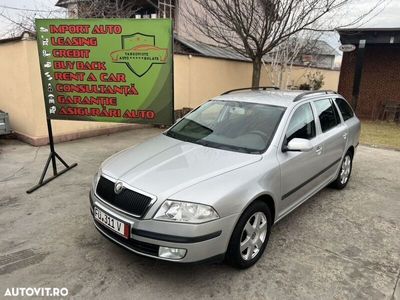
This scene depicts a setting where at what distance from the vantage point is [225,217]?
253cm

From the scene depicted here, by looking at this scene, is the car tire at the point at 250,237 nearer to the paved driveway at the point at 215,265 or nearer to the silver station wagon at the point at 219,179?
the silver station wagon at the point at 219,179

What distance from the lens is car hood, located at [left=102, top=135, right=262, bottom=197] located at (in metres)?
2.65

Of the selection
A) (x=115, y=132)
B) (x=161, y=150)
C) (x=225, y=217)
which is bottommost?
(x=115, y=132)

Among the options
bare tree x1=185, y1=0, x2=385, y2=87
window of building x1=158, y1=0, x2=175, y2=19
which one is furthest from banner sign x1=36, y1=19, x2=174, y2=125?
window of building x1=158, y1=0, x2=175, y2=19

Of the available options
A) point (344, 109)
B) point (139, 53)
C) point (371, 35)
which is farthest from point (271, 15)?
point (139, 53)

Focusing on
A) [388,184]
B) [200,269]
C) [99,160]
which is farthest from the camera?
[99,160]

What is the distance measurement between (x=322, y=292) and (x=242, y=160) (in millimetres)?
1281

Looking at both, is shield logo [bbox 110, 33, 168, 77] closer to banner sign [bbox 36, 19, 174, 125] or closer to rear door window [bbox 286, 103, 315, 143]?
banner sign [bbox 36, 19, 174, 125]

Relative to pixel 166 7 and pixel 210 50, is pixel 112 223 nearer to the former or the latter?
pixel 210 50

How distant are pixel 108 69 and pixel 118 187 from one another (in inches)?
96.1

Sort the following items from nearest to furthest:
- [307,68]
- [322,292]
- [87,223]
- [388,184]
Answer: [322,292] → [87,223] → [388,184] → [307,68]

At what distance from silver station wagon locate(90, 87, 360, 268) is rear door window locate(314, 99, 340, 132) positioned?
38mm

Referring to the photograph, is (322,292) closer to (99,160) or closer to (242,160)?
(242,160)

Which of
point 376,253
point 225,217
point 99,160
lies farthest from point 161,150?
point 99,160
